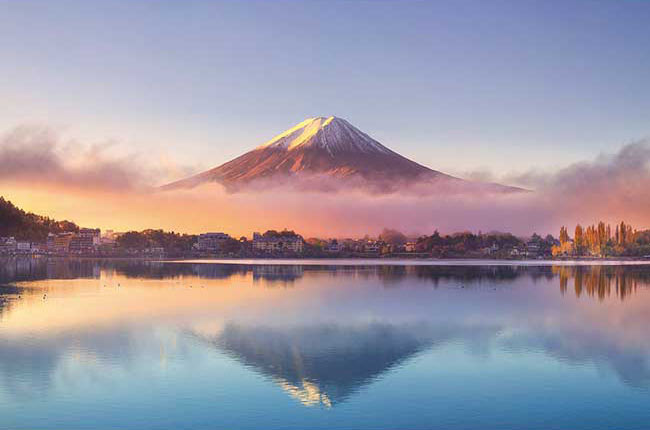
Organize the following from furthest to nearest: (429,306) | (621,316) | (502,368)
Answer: (429,306), (621,316), (502,368)

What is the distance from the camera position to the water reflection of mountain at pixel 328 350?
22.7 meters

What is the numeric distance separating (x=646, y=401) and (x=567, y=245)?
177143 millimetres

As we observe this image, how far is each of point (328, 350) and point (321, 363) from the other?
9.44ft

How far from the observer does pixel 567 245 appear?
18762 centimetres

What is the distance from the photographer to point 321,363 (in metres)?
26.1

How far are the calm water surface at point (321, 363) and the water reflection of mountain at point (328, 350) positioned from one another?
95mm

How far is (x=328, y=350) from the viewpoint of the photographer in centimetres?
2897

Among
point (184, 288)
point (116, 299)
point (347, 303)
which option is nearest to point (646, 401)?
point (347, 303)

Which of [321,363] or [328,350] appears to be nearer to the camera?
[321,363]

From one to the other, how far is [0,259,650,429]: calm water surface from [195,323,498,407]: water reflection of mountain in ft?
0.31

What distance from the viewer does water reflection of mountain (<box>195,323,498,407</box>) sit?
22.7 m

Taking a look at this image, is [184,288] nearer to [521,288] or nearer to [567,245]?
[521,288]

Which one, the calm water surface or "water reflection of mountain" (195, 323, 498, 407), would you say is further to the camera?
"water reflection of mountain" (195, 323, 498, 407)

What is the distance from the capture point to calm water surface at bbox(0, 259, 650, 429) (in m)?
19.4
